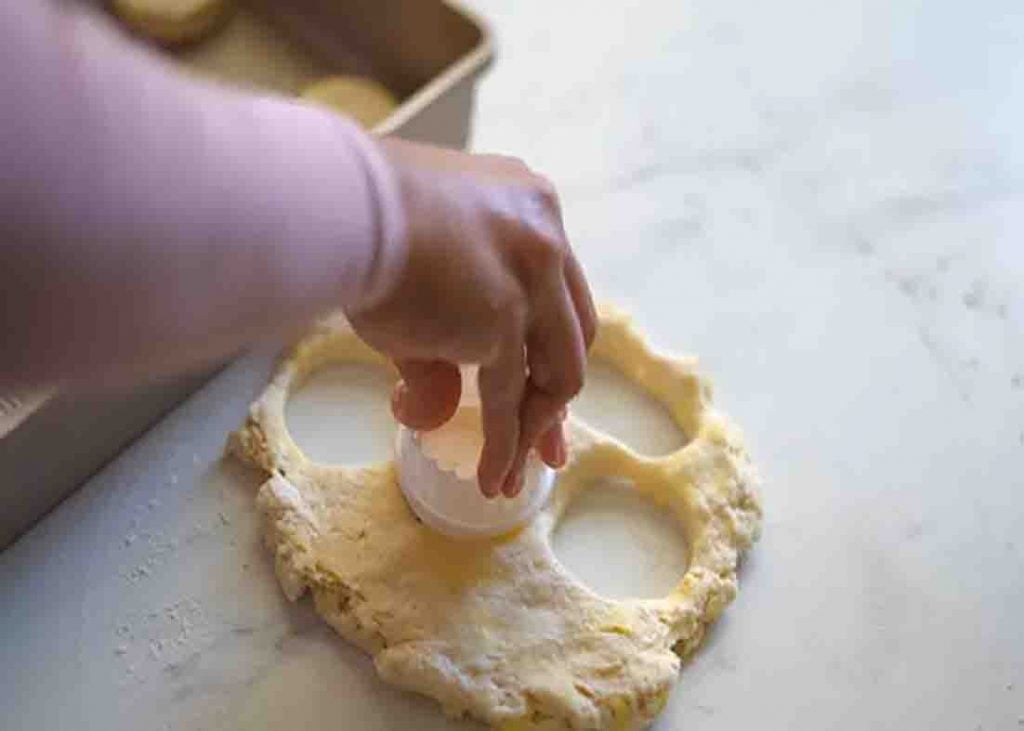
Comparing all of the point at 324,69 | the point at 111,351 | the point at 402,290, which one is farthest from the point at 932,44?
the point at 111,351

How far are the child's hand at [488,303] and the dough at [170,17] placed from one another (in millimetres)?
430

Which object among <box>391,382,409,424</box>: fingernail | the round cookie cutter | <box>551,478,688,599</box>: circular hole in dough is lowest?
<box>551,478,688,599</box>: circular hole in dough

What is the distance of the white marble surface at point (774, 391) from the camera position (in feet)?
2.57

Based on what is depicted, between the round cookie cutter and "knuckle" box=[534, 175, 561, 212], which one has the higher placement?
"knuckle" box=[534, 175, 561, 212]

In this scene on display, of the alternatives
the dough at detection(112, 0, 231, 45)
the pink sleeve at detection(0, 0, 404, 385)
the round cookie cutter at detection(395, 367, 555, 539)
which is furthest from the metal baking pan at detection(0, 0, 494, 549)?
the pink sleeve at detection(0, 0, 404, 385)

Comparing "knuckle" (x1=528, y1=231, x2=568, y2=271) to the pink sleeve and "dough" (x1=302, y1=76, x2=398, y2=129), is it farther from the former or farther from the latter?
"dough" (x1=302, y1=76, x2=398, y2=129)

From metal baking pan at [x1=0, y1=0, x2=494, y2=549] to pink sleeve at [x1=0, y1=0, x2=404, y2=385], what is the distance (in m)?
0.32

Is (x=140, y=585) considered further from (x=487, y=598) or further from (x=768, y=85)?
(x=768, y=85)

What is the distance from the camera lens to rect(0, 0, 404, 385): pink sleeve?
384mm

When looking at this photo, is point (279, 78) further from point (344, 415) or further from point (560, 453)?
point (560, 453)

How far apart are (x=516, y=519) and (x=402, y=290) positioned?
11.4 inches

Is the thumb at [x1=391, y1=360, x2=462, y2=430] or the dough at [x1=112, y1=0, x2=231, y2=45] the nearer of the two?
the thumb at [x1=391, y1=360, x2=462, y2=430]

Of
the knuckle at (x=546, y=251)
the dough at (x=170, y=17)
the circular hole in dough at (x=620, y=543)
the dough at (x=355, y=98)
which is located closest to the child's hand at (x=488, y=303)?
the knuckle at (x=546, y=251)

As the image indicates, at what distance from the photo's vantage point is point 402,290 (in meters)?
0.54
